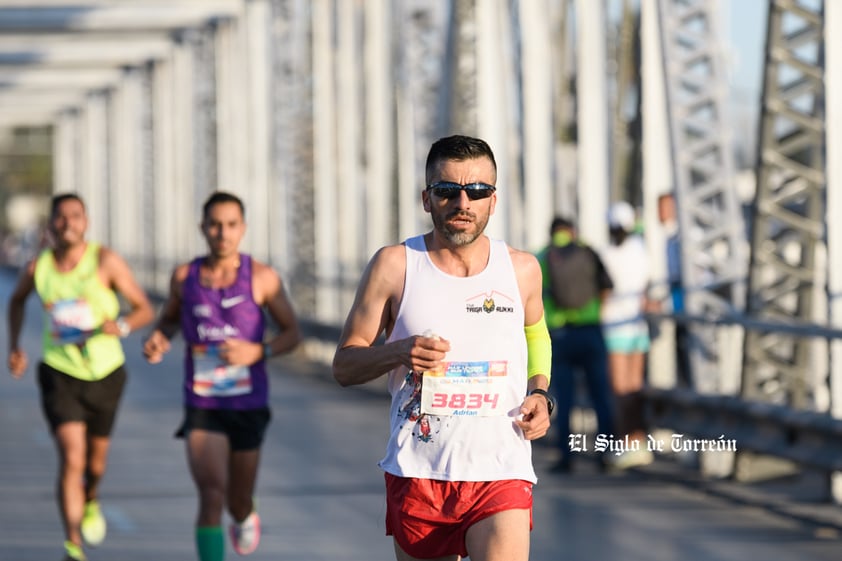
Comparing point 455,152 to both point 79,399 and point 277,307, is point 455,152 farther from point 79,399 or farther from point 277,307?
point 79,399

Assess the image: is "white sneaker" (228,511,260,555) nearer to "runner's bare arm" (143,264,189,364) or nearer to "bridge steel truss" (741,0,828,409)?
"runner's bare arm" (143,264,189,364)

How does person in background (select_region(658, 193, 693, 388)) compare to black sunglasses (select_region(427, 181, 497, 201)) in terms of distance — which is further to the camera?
person in background (select_region(658, 193, 693, 388))

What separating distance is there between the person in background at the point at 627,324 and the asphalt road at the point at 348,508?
0.38 metres

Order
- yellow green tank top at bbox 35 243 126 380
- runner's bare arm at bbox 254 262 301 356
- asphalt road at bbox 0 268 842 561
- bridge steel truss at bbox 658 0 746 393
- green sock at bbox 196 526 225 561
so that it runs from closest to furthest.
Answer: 1. green sock at bbox 196 526 225 561
2. runner's bare arm at bbox 254 262 301 356
3. yellow green tank top at bbox 35 243 126 380
4. asphalt road at bbox 0 268 842 561
5. bridge steel truss at bbox 658 0 746 393

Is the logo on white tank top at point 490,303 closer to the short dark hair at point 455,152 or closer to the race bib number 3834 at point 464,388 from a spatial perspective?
the race bib number 3834 at point 464,388

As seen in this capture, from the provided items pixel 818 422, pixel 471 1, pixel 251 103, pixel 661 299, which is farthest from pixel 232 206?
pixel 251 103

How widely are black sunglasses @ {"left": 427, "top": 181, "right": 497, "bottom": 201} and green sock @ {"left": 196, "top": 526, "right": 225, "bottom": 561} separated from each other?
11.1 ft

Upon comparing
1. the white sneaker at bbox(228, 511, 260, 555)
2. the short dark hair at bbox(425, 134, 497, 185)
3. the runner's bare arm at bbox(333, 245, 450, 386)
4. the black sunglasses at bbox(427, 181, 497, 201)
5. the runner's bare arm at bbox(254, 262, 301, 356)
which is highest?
the short dark hair at bbox(425, 134, 497, 185)

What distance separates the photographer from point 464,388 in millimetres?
5750

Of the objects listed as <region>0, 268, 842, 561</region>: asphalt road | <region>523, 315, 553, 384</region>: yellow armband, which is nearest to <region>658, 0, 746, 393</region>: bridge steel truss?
<region>0, 268, 842, 561</region>: asphalt road

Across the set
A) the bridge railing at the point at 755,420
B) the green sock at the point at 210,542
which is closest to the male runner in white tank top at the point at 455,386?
the green sock at the point at 210,542

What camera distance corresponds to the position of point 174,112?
167 ft

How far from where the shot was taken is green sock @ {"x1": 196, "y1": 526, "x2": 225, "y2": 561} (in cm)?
865

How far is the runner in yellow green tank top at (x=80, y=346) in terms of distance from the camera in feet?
32.7
